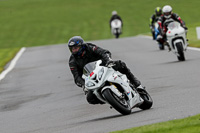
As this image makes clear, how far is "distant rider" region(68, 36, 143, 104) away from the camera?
35.0 feet

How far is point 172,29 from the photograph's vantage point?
19.9 metres

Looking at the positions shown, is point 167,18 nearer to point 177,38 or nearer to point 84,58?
point 177,38

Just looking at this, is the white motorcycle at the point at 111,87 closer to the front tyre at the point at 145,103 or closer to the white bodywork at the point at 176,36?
the front tyre at the point at 145,103

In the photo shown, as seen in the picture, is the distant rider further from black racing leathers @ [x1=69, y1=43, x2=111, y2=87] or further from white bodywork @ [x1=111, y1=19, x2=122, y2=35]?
white bodywork @ [x1=111, y1=19, x2=122, y2=35]

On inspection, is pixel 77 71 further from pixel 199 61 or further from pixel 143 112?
pixel 199 61

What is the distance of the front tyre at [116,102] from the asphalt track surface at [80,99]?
123 mm

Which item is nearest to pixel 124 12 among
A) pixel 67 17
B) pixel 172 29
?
pixel 67 17

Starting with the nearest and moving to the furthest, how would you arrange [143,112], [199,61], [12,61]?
1. [143,112]
2. [199,61]
3. [12,61]

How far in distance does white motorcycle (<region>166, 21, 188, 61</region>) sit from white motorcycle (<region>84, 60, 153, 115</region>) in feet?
30.6

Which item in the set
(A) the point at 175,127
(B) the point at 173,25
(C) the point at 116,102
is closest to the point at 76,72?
(C) the point at 116,102

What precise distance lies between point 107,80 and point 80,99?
391cm

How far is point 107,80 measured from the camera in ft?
32.5

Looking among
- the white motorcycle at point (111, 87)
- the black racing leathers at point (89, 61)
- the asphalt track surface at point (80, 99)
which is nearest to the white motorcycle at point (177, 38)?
the asphalt track surface at point (80, 99)

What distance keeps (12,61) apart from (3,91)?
11.6 metres
